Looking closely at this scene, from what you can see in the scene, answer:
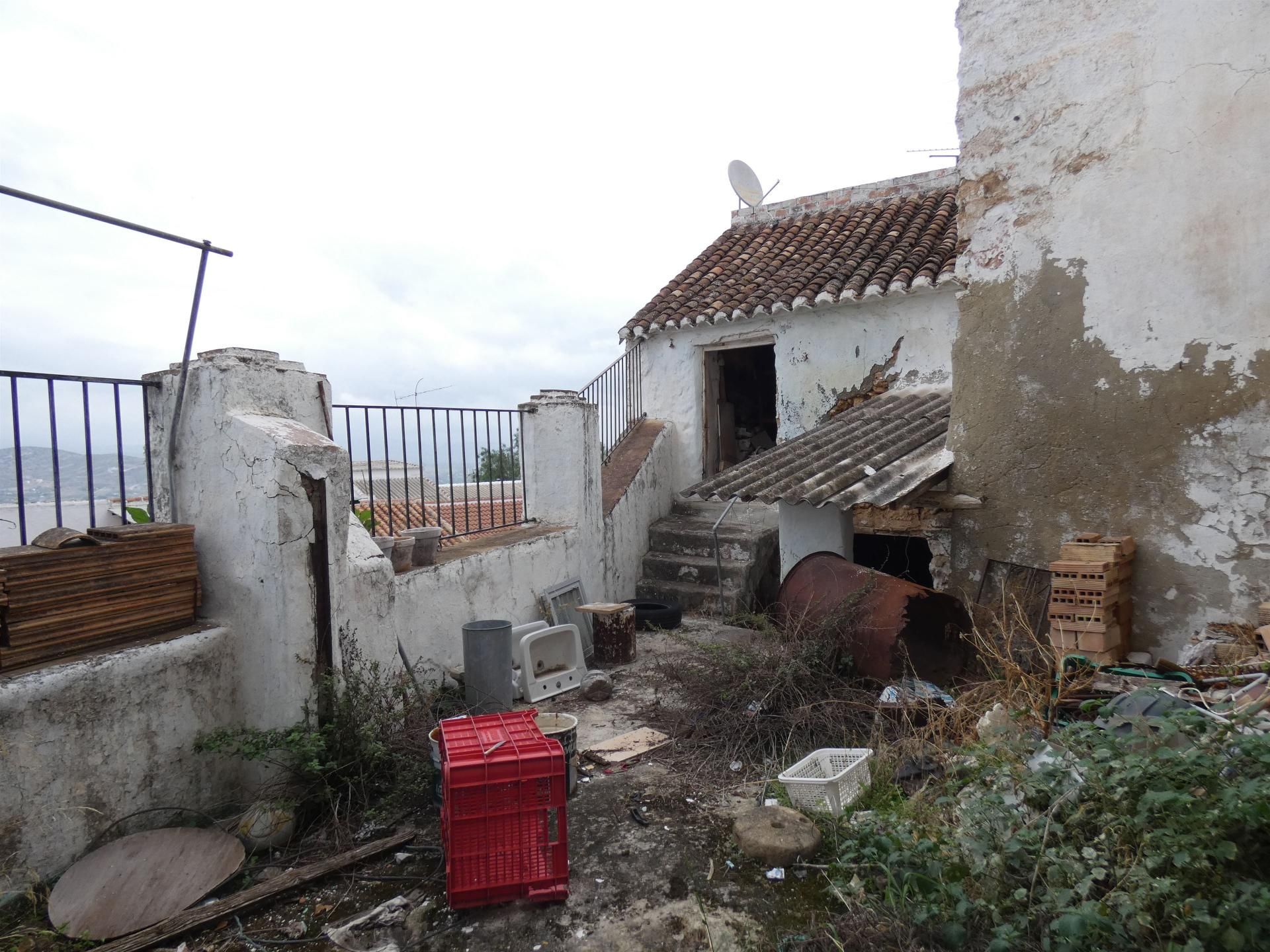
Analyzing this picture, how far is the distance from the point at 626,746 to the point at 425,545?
2.34 meters

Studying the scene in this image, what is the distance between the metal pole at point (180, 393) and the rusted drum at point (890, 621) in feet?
13.9

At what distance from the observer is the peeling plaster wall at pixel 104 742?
3359mm

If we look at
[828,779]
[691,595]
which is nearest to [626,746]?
[828,779]

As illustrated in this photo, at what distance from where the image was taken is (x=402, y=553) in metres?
5.92

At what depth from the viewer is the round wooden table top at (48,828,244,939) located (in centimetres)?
327

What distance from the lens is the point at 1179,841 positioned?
98.3 inches

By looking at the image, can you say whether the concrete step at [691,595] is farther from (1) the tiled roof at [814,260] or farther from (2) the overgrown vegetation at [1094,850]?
(2) the overgrown vegetation at [1094,850]

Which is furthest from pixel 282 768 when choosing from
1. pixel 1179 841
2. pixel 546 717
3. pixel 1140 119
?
pixel 1140 119

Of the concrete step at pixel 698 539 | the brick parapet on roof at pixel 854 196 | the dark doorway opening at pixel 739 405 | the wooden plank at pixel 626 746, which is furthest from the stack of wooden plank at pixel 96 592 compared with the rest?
the brick parapet on roof at pixel 854 196

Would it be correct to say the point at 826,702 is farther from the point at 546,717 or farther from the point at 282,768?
the point at 282,768

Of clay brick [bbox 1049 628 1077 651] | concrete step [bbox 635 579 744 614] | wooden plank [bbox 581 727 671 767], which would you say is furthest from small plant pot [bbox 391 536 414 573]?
clay brick [bbox 1049 628 1077 651]

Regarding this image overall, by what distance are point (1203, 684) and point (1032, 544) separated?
64.6 inches

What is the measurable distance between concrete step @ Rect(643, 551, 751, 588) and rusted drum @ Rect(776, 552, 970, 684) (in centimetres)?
302

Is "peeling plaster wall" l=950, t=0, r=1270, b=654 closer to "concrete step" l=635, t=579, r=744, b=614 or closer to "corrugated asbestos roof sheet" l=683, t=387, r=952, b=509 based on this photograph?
"corrugated asbestos roof sheet" l=683, t=387, r=952, b=509
